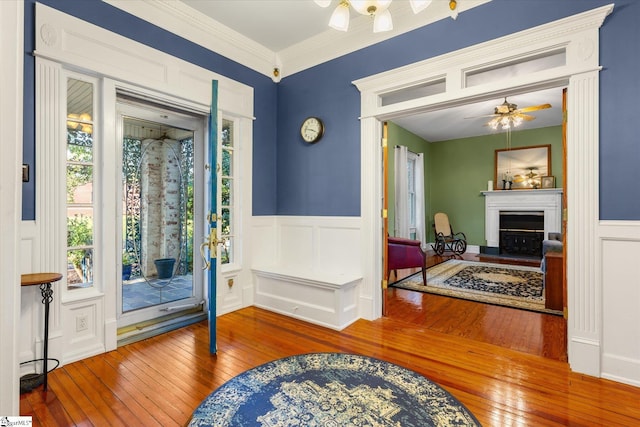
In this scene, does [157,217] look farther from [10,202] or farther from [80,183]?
[10,202]

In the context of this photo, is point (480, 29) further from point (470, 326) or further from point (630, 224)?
point (470, 326)

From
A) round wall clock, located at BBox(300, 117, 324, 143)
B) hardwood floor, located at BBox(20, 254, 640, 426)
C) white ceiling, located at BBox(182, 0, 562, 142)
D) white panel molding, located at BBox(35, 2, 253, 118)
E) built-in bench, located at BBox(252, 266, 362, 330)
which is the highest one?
white ceiling, located at BBox(182, 0, 562, 142)

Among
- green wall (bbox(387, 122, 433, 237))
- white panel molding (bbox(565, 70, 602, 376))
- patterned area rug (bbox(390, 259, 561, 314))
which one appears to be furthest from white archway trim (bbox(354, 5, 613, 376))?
green wall (bbox(387, 122, 433, 237))

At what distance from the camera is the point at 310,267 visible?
13.0 feet

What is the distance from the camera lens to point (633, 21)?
2.23m

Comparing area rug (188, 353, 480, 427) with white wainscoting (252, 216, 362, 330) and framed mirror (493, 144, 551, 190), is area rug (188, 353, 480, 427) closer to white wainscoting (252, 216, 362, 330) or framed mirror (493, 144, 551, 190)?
white wainscoting (252, 216, 362, 330)

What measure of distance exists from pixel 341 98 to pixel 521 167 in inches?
249

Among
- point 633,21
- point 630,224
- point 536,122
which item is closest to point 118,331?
point 630,224

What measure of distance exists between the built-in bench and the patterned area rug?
68.9 inches

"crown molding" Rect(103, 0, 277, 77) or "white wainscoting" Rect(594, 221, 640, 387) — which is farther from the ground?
"crown molding" Rect(103, 0, 277, 77)

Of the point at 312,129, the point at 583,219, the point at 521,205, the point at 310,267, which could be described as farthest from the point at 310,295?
the point at 521,205

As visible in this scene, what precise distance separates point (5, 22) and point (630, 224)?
3.35m

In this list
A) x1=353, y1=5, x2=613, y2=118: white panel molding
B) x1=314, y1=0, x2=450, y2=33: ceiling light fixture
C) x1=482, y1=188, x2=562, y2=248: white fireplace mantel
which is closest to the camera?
x1=314, y1=0, x2=450, y2=33: ceiling light fixture

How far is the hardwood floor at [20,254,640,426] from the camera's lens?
1.91m
